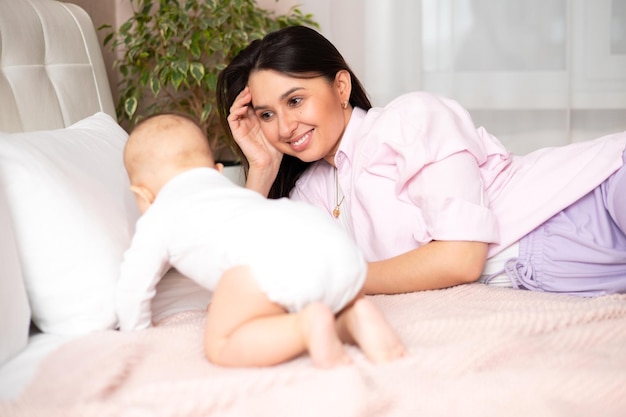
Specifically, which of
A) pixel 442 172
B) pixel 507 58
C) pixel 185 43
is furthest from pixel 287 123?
pixel 507 58

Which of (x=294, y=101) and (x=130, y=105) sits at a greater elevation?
(x=294, y=101)

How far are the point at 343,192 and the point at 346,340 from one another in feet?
2.34

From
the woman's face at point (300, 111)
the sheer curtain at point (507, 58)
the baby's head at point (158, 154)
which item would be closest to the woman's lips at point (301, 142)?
the woman's face at point (300, 111)

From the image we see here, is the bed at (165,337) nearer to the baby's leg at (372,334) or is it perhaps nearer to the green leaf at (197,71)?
the baby's leg at (372,334)

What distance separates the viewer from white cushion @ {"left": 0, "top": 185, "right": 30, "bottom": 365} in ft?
3.78

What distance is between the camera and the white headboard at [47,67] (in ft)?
5.71

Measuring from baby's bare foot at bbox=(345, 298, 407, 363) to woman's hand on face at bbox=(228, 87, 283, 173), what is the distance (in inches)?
37.1

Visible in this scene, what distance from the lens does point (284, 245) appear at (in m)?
1.11

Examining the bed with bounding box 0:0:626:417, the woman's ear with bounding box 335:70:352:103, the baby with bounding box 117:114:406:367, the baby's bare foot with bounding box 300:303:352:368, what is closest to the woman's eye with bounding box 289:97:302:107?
the woman's ear with bounding box 335:70:352:103

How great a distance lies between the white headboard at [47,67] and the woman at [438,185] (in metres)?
0.47

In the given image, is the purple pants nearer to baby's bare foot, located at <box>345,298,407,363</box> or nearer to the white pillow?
baby's bare foot, located at <box>345,298,407,363</box>

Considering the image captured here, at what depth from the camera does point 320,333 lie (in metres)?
1.04

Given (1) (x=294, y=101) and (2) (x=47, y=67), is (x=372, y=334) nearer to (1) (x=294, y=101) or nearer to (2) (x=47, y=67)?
(1) (x=294, y=101)

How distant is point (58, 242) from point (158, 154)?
9.4 inches
